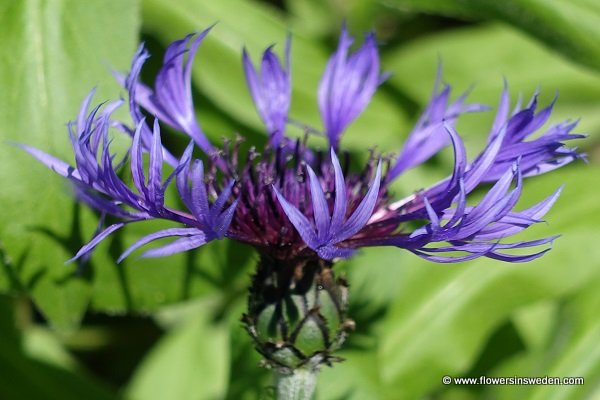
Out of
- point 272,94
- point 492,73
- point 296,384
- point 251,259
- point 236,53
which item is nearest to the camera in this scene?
point 296,384

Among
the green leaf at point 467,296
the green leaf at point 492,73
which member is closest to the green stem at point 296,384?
the green leaf at point 467,296

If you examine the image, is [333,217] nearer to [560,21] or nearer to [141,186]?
[141,186]

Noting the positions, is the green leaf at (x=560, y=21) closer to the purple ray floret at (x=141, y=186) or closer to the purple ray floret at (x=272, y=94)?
the purple ray floret at (x=272, y=94)

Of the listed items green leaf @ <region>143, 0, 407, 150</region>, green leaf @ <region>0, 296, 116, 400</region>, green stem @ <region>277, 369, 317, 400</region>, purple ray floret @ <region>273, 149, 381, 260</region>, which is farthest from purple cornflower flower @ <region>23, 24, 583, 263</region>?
green leaf @ <region>0, 296, 116, 400</region>

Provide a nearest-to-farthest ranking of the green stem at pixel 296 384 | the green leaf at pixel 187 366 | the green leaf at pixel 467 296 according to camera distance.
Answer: the green stem at pixel 296 384, the green leaf at pixel 467 296, the green leaf at pixel 187 366

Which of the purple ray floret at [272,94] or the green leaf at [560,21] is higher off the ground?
the green leaf at [560,21]

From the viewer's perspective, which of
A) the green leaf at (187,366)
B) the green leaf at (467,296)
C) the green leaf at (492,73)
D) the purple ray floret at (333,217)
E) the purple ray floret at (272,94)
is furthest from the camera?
the green leaf at (492,73)

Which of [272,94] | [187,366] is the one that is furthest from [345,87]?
[187,366]

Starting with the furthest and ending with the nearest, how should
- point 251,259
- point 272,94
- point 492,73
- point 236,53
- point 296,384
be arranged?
point 492,73, point 236,53, point 251,259, point 272,94, point 296,384
